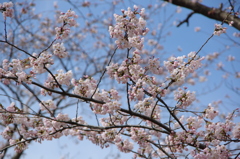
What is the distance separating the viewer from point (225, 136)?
2.87m

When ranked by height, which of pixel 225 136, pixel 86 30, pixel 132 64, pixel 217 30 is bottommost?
pixel 225 136

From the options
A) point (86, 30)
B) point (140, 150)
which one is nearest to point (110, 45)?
point (86, 30)

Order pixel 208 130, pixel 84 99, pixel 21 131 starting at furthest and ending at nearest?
pixel 21 131, pixel 208 130, pixel 84 99

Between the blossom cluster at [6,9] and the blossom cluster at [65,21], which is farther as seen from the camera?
the blossom cluster at [6,9]

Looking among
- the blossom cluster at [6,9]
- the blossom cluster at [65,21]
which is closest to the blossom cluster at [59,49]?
the blossom cluster at [65,21]

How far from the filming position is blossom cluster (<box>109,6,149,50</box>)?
8.59 feet

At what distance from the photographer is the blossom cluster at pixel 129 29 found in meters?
2.62

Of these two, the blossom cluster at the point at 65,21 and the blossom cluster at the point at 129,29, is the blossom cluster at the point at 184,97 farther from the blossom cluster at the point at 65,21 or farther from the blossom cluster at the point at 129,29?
the blossom cluster at the point at 65,21

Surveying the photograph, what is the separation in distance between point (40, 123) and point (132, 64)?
5.87 feet

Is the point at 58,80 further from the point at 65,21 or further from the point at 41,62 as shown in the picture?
the point at 65,21

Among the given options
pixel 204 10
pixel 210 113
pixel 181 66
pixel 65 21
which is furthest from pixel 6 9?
pixel 204 10

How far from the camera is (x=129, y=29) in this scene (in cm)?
268

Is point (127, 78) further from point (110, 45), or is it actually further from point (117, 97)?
point (110, 45)

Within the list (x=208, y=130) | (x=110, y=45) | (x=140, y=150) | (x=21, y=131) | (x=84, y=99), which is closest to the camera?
(x=84, y=99)
